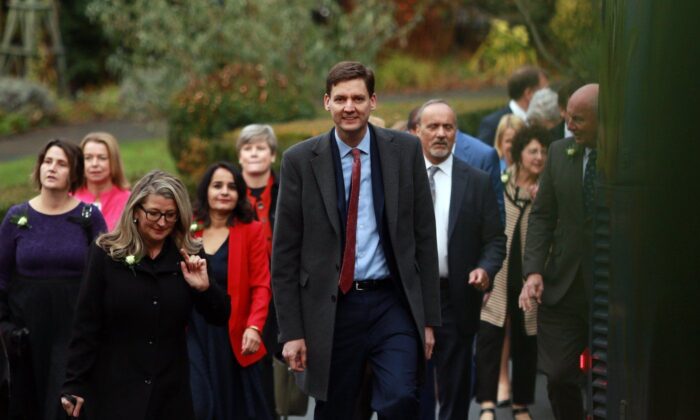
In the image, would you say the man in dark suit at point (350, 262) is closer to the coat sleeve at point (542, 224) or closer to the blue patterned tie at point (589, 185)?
the blue patterned tie at point (589, 185)

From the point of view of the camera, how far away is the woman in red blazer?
8.60 m

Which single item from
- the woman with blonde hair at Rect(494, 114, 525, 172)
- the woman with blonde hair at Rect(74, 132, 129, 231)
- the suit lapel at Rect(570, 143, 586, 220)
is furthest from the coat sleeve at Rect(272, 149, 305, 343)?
the woman with blonde hair at Rect(494, 114, 525, 172)

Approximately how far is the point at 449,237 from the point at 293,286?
84.9 inches

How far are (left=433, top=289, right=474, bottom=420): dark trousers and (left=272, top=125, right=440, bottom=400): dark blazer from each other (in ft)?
6.31

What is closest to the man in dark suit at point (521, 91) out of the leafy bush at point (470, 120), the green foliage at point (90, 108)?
the leafy bush at point (470, 120)

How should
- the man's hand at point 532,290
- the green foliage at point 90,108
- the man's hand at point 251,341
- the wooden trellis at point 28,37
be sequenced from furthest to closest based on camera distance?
the wooden trellis at point 28,37 < the green foliage at point 90,108 < the man's hand at point 251,341 < the man's hand at point 532,290

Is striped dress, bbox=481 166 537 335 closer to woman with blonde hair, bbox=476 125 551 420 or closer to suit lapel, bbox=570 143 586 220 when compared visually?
woman with blonde hair, bbox=476 125 551 420

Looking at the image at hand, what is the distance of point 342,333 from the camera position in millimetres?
6992

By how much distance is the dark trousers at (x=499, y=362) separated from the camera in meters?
10.0

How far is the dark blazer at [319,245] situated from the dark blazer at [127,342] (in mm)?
557

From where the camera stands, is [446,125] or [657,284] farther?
[446,125]

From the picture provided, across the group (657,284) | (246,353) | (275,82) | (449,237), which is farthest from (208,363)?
(275,82)

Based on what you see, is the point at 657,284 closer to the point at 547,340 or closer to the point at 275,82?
the point at 547,340

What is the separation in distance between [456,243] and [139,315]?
250 cm
